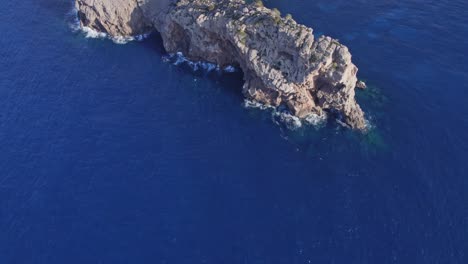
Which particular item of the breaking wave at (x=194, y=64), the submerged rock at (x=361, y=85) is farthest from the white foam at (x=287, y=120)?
the breaking wave at (x=194, y=64)

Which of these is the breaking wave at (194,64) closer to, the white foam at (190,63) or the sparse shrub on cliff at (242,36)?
the white foam at (190,63)

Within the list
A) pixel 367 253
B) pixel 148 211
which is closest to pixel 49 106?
pixel 148 211

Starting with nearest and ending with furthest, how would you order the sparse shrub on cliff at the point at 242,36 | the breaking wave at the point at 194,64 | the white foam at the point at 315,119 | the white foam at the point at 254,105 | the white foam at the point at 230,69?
the white foam at the point at 315,119 < the sparse shrub on cliff at the point at 242,36 < the white foam at the point at 254,105 < the white foam at the point at 230,69 < the breaking wave at the point at 194,64

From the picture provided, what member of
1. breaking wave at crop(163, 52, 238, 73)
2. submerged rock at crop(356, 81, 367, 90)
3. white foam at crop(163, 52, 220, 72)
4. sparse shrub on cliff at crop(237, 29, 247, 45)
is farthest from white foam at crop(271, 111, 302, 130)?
white foam at crop(163, 52, 220, 72)

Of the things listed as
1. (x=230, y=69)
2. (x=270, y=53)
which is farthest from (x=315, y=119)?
(x=230, y=69)

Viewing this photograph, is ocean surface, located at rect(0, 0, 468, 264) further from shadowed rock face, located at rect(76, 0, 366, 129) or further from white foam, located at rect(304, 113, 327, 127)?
shadowed rock face, located at rect(76, 0, 366, 129)

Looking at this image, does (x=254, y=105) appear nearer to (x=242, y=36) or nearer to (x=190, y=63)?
(x=242, y=36)

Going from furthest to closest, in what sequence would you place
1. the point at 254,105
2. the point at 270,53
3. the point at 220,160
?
1. the point at 254,105
2. the point at 270,53
3. the point at 220,160
